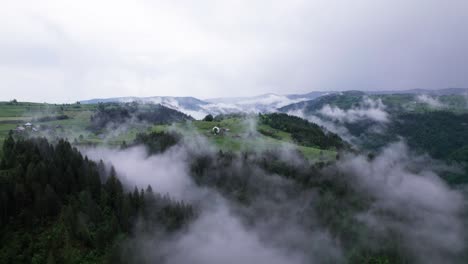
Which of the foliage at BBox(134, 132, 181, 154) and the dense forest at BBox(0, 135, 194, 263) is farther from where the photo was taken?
the foliage at BBox(134, 132, 181, 154)

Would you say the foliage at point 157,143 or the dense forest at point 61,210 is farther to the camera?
the foliage at point 157,143

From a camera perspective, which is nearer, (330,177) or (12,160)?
(12,160)

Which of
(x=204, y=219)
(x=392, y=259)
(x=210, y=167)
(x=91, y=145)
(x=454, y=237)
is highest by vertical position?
(x=91, y=145)

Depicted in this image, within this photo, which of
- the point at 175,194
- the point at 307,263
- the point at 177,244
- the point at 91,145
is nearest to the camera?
the point at 177,244

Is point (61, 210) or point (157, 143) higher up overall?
point (157, 143)

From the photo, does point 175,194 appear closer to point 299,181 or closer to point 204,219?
point 204,219

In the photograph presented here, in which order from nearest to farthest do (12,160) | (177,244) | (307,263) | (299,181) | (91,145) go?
1. (12,160)
2. (177,244)
3. (307,263)
4. (299,181)
5. (91,145)

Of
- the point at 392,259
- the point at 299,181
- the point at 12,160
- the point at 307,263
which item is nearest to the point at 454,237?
the point at 392,259

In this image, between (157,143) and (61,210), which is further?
(157,143)
